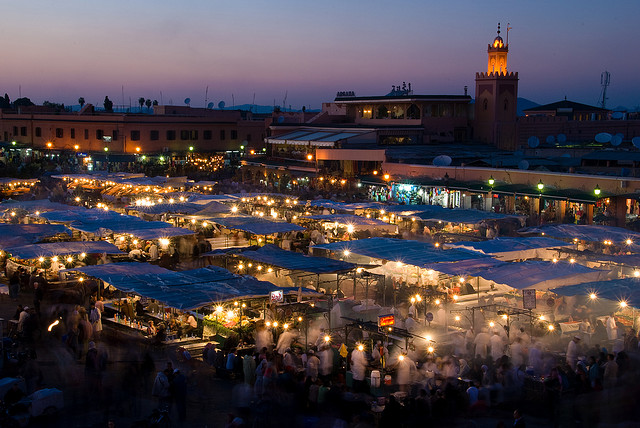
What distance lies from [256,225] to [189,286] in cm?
921

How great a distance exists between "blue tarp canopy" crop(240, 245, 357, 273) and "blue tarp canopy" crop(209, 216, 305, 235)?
12.3 feet

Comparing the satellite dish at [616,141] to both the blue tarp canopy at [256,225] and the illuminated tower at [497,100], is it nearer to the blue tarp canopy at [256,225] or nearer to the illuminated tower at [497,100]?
the illuminated tower at [497,100]

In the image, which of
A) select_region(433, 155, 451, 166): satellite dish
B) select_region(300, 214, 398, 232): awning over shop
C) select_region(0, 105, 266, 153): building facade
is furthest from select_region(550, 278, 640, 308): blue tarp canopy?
select_region(0, 105, 266, 153): building facade

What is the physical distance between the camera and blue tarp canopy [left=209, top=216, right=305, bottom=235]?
23.9 m

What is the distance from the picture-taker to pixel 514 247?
1962 centimetres

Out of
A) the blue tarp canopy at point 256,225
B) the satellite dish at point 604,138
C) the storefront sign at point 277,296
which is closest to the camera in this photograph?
the storefront sign at point 277,296

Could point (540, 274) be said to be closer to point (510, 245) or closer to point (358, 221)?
point (510, 245)

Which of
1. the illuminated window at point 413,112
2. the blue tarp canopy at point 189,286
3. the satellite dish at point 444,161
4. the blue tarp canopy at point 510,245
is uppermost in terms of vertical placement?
the illuminated window at point 413,112

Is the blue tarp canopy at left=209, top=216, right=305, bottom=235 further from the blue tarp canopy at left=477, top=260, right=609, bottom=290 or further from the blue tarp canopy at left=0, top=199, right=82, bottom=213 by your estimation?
the blue tarp canopy at left=477, top=260, right=609, bottom=290

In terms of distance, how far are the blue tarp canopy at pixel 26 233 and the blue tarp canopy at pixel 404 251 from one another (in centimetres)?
826

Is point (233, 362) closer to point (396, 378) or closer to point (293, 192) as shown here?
point (396, 378)

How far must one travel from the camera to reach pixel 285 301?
15.9 m

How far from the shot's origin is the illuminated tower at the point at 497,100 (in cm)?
4925

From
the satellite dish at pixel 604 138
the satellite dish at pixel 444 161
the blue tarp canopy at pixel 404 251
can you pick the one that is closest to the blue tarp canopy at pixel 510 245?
the blue tarp canopy at pixel 404 251
